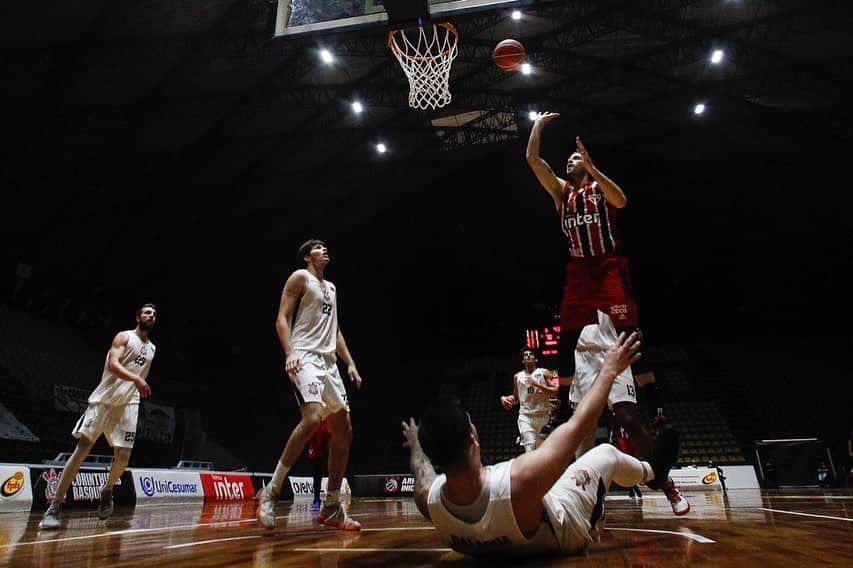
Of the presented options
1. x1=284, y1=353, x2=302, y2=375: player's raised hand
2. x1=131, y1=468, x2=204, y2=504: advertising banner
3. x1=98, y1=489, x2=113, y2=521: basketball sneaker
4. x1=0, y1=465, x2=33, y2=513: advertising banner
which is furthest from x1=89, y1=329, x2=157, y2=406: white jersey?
x1=131, y1=468, x2=204, y2=504: advertising banner

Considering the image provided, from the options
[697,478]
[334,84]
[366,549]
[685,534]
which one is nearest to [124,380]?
[366,549]

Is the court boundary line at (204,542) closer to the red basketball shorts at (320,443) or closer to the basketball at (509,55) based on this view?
the red basketball shorts at (320,443)

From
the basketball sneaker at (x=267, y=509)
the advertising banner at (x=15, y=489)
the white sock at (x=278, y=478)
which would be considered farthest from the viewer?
the advertising banner at (x=15, y=489)

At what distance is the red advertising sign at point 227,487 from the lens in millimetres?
10758

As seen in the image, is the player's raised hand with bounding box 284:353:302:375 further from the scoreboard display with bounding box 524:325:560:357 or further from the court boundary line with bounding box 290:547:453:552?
the scoreboard display with bounding box 524:325:560:357

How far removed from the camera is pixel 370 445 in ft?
67.7

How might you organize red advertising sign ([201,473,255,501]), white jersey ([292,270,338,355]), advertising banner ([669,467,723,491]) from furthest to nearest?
advertising banner ([669,467,723,491])
red advertising sign ([201,473,255,501])
white jersey ([292,270,338,355])

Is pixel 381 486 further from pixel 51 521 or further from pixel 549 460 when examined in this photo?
pixel 549 460

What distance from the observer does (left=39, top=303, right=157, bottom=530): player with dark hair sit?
16.7 feet

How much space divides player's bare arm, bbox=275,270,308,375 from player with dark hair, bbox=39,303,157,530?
1.89 metres

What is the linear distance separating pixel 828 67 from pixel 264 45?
1233 centimetres

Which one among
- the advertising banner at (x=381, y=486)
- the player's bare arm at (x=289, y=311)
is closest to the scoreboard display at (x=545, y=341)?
the advertising banner at (x=381, y=486)

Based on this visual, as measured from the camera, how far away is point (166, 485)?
10.1 m

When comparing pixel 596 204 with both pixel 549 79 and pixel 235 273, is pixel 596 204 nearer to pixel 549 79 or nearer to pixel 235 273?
pixel 549 79
